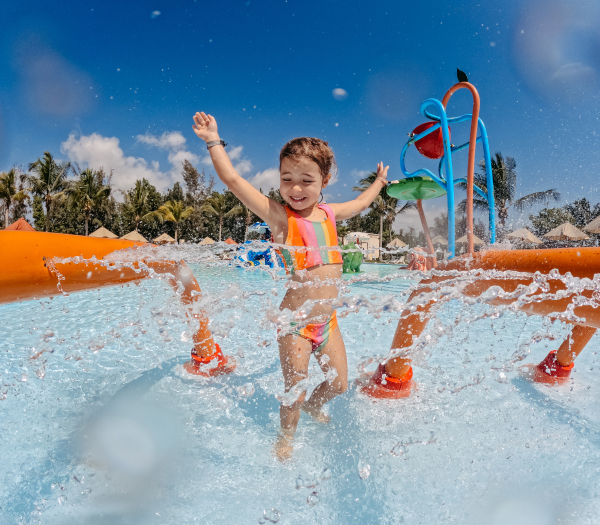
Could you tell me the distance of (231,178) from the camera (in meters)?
1.66

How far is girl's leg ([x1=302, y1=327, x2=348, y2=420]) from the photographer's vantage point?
1749mm

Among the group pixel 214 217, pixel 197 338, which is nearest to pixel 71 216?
pixel 214 217

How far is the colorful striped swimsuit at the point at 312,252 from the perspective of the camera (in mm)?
1704

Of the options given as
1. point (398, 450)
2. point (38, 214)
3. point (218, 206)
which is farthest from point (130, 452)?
point (38, 214)

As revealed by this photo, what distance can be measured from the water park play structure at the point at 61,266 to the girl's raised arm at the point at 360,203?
961 mm

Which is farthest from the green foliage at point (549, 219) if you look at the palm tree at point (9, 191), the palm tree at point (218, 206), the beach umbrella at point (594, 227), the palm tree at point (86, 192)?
the palm tree at point (9, 191)

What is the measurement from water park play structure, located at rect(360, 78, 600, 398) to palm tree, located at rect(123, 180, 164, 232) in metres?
26.4

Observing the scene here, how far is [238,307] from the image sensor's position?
178 cm

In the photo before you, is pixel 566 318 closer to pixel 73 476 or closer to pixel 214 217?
pixel 73 476

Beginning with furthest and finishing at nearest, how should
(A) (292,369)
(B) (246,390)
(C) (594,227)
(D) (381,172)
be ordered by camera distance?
(C) (594,227), (D) (381,172), (B) (246,390), (A) (292,369)

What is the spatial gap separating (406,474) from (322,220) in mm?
1194

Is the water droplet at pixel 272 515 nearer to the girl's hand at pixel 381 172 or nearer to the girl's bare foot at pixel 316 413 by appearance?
the girl's bare foot at pixel 316 413

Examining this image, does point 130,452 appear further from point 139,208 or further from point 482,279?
point 139,208

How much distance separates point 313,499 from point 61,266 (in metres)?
1.25
